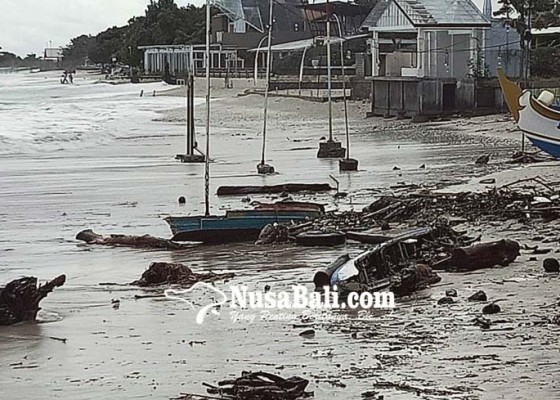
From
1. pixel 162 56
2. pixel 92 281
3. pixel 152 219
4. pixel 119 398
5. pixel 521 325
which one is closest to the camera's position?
pixel 119 398

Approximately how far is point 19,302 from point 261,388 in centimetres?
363

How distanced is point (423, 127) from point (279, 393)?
3605 cm

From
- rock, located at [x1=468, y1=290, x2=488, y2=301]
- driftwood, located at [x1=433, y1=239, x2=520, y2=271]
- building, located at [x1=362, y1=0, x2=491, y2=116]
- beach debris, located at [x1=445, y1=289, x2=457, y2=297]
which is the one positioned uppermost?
building, located at [x1=362, y1=0, x2=491, y2=116]

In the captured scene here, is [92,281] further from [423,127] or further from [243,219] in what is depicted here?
[423,127]

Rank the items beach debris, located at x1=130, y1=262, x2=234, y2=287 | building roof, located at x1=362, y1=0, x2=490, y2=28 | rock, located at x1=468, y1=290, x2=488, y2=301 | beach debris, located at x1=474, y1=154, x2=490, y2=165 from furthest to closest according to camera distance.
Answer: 1. building roof, located at x1=362, y1=0, x2=490, y2=28
2. beach debris, located at x1=474, y1=154, x2=490, y2=165
3. beach debris, located at x1=130, y1=262, x2=234, y2=287
4. rock, located at x1=468, y1=290, x2=488, y2=301

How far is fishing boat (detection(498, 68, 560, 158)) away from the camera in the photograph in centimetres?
2289

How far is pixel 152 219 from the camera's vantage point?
17.1 meters

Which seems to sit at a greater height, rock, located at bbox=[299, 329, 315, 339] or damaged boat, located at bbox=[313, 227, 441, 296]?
damaged boat, located at bbox=[313, 227, 441, 296]

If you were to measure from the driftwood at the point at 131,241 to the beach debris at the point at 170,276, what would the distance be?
98.1 inches

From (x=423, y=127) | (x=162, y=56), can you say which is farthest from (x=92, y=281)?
(x=162, y=56)

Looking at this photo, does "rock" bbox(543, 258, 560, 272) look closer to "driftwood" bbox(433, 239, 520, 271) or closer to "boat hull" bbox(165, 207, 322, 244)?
"driftwood" bbox(433, 239, 520, 271)

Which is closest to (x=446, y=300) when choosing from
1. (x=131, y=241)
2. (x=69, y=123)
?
(x=131, y=241)

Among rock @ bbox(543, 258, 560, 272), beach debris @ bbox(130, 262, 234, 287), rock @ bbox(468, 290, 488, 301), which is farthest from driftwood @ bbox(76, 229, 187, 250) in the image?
rock @ bbox(468, 290, 488, 301)

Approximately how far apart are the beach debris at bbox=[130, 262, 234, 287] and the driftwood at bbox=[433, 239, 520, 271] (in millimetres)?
2336
